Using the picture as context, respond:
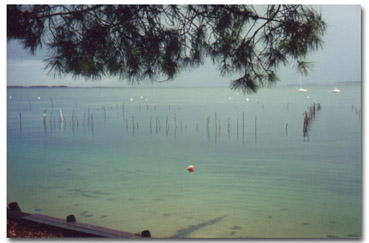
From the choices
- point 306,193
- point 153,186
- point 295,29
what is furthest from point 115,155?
point 295,29

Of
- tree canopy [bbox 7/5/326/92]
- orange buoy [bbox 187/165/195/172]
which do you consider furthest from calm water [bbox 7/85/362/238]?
tree canopy [bbox 7/5/326/92]

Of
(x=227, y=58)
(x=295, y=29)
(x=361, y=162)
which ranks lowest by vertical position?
(x=361, y=162)

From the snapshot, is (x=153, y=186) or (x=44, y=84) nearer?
(x=44, y=84)

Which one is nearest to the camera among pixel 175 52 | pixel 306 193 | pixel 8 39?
pixel 8 39

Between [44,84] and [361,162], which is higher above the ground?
[44,84]

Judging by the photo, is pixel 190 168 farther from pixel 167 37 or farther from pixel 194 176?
pixel 167 37

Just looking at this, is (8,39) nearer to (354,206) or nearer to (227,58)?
(227,58)

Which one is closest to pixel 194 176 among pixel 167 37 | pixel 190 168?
pixel 190 168

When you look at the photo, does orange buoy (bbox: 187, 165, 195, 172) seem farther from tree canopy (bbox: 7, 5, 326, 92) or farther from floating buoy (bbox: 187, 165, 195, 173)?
tree canopy (bbox: 7, 5, 326, 92)
